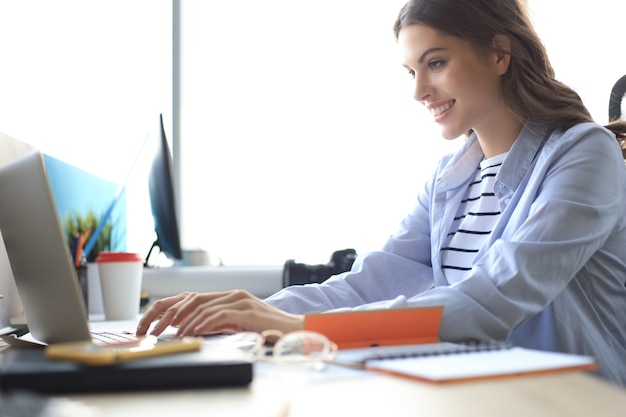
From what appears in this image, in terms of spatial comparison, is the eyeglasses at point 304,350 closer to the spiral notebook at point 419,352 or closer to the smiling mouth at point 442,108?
the spiral notebook at point 419,352

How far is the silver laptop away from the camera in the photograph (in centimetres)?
79

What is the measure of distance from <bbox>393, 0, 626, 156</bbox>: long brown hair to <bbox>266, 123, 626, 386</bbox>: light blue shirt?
86 mm

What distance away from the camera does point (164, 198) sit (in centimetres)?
181

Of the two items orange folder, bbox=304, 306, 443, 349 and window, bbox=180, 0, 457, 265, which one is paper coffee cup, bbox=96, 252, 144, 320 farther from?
orange folder, bbox=304, 306, 443, 349

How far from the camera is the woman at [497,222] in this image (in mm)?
1047

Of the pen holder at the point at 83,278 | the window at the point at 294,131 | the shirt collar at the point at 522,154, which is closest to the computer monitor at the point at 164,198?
the pen holder at the point at 83,278

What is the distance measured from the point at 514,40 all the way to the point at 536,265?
0.67 metres

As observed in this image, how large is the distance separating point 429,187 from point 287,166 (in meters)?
1.06

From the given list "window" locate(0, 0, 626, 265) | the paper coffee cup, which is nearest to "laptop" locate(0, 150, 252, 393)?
the paper coffee cup

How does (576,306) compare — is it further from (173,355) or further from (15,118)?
(15,118)

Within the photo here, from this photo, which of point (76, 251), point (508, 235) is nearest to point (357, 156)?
point (76, 251)

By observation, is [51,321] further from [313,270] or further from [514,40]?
[313,270]

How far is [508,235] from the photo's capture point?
131 cm

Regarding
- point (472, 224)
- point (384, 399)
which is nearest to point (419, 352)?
point (384, 399)
